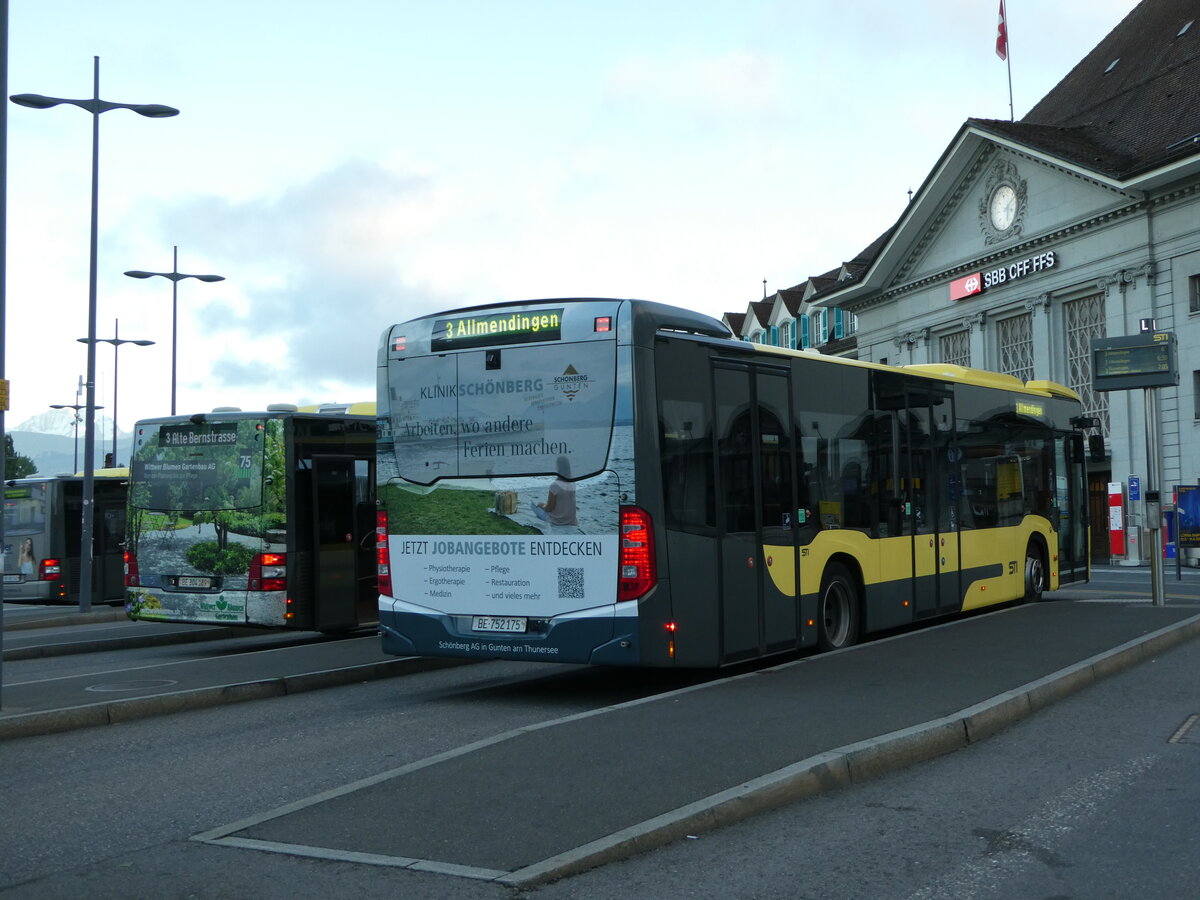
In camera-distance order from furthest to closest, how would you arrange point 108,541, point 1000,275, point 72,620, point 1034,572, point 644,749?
point 1000,275 → point 108,541 → point 72,620 → point 1034,572 → point 644,749

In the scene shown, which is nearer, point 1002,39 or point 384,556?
point 384,556

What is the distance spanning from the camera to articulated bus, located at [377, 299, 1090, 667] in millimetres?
10352

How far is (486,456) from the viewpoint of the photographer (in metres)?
10.9

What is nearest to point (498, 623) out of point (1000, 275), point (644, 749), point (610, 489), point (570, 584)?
point (570, 584)

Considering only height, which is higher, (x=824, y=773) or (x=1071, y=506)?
(x=1071, y=506)

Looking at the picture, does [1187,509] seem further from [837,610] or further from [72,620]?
[72,620]

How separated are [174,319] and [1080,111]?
3463 centimetres

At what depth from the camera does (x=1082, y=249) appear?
44344mm

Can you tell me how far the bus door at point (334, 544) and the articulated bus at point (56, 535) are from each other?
13.2 metres

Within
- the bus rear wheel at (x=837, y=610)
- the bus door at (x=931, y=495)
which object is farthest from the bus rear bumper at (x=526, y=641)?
the bus door at (x=931, y=495)

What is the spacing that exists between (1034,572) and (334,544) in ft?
31.6

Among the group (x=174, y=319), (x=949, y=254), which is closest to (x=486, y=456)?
(x=174, y=319)

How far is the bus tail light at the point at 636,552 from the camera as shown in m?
10.2

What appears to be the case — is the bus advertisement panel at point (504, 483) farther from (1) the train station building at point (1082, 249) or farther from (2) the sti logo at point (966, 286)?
(2) the sti logo at point (966, 286)
